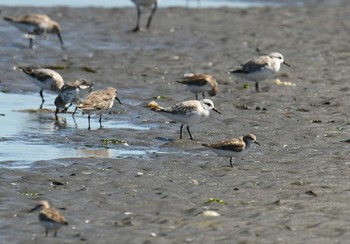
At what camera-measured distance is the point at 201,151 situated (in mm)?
16500

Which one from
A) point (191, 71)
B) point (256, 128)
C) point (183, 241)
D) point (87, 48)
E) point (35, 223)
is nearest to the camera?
point (183, 241)

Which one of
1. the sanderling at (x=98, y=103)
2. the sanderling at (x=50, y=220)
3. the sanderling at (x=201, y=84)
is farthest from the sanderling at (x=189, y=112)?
the sanderling at (x=50, y=220)

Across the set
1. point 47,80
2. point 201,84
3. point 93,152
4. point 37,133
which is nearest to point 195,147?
point 93,152

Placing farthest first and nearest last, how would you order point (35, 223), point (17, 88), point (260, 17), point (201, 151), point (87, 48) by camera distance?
point (260, 17) → point (87, 48) → point (17, 88) → point (201, 151) → point (35, 223)

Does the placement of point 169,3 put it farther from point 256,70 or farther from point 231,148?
point 231,148

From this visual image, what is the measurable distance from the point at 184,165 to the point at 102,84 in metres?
8.05

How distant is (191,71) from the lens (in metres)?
24.6

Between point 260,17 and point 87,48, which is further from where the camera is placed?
point 260,17

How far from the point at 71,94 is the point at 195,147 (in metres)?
3.95

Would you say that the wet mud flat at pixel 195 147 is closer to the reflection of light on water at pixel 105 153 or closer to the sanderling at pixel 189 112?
the reflection of light on water at pixel 105 153

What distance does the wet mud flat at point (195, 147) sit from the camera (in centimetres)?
1173

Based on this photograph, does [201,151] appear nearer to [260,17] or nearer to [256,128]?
[256,128]

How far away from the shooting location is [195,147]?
16.8 meters

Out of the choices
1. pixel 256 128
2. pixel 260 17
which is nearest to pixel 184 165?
pixel 256 128
